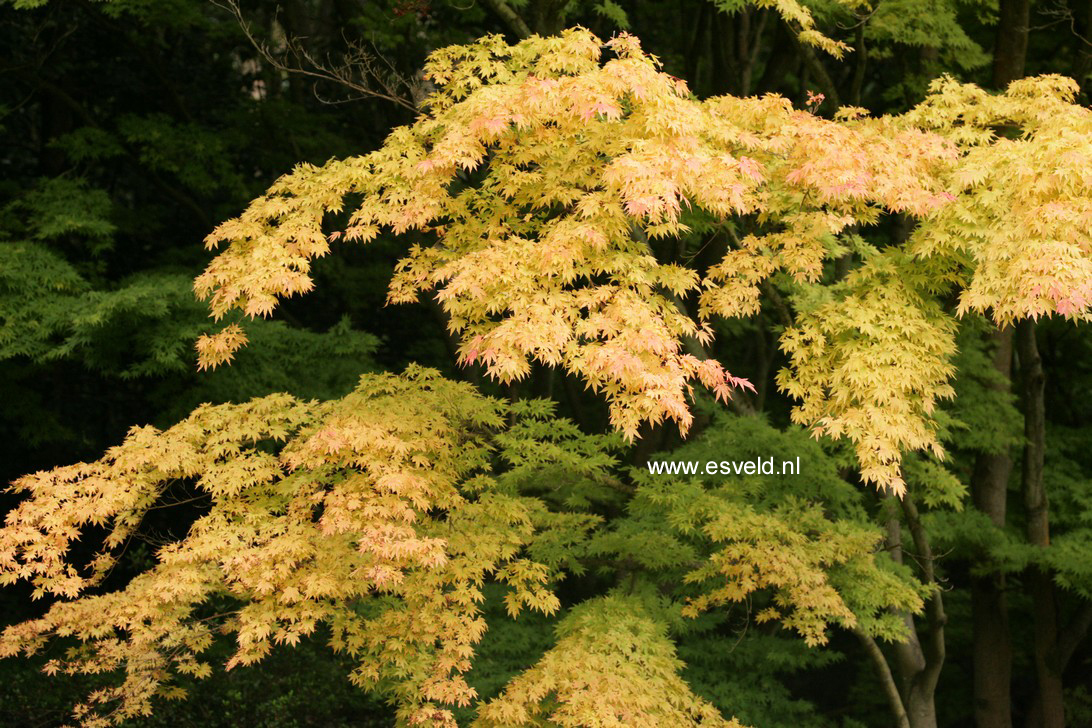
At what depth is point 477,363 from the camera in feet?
29.7

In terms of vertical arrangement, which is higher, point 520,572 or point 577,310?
point 577,310

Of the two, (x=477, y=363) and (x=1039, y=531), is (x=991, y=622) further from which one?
(x=477, y=363)

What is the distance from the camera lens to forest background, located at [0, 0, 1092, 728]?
7.23 meters

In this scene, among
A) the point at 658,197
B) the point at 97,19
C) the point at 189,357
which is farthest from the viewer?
the point at 97,19

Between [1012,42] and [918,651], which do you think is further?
[918,651]

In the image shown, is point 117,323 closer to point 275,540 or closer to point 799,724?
point 275,540

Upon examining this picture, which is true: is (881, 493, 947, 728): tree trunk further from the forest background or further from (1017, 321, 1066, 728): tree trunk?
(1017, 321, 1066, 728): tree trunk

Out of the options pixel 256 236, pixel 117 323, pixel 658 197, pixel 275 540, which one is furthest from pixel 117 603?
pixel 658 197

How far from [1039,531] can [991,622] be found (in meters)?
1.21

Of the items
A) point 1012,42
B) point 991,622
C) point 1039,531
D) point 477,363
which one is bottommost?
point 991,622

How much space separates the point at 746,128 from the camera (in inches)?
212

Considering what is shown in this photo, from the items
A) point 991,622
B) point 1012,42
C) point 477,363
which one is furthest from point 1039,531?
point 477,363

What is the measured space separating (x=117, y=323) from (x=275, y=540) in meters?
3.46

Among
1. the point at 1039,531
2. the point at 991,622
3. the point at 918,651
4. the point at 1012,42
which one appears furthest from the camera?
the point at 991,622
